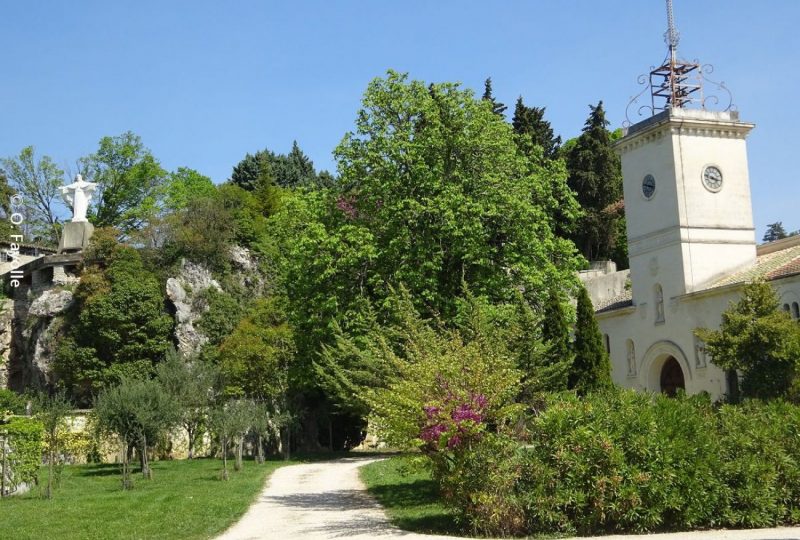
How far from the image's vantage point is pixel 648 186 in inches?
1363

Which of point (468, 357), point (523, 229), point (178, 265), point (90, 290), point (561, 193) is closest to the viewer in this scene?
point (468, 357)

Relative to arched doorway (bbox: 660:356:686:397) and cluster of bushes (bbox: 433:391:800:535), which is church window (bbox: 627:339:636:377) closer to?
arched doorway (bbox: 660:356:686:397)

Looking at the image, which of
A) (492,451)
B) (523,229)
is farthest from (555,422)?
(523,229)

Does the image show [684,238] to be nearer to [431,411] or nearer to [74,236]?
[431,411]

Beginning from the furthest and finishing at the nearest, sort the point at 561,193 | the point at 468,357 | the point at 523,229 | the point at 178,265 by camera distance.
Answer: the point at 178,265 → the point at 561,193 → the point at 523,229 → the point at 468,357

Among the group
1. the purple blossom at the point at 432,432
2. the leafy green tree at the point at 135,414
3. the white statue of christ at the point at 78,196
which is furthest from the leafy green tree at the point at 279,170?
the purple blossom at the point at 432,432

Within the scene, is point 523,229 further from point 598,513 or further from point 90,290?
point 90,290

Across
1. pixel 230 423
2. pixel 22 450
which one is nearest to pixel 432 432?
pixel 230 423

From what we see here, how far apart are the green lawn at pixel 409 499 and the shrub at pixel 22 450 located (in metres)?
8.94

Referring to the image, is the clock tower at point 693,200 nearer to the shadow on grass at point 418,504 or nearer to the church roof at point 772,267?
the church roof at point 772,267

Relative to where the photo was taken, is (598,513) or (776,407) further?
(776,407)

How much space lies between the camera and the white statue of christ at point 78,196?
45.5 meters

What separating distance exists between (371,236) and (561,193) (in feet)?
26.0

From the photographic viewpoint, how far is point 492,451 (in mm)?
13094
